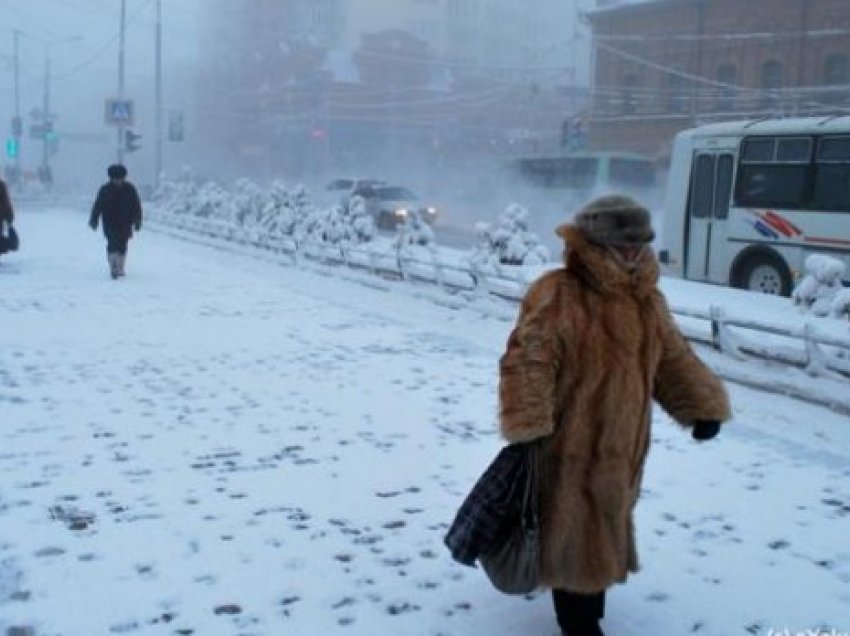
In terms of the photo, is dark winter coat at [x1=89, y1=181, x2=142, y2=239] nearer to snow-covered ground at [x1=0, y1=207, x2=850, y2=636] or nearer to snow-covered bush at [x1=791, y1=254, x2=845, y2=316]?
snow-covered ground at [x1=0, y1=207, x2=850, y2=636]

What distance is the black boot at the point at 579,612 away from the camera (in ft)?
12.4

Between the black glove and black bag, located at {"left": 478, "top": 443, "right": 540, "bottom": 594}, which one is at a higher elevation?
the black glove

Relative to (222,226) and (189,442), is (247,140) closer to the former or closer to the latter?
(222,226)

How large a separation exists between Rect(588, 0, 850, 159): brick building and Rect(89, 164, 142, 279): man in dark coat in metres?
29.9

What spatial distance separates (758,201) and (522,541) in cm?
1361

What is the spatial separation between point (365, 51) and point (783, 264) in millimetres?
55147

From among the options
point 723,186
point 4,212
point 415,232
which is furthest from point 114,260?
point 723,186

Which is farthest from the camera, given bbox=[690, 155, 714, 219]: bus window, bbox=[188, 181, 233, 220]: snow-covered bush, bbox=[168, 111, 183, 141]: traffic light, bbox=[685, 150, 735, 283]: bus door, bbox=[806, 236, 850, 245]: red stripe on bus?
bbox=[168, 111, 183, 141]: traffic light

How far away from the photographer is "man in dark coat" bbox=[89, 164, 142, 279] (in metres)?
16.1

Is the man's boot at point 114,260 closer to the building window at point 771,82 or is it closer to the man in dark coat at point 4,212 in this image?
the man in dark coat at point 4,212

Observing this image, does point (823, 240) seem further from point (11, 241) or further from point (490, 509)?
point (11, 241)

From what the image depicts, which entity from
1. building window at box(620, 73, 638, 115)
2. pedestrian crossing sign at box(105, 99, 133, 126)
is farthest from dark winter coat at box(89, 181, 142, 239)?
building window at box(620, 73, 638, 115)

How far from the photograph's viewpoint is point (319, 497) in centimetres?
571

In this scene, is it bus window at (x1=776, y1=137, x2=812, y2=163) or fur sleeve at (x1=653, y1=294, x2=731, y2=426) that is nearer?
fur sleeve at (x1=653, y1=294, x2=731, y2=426)
